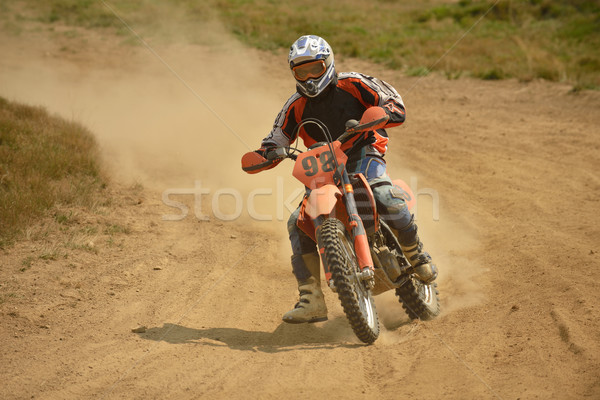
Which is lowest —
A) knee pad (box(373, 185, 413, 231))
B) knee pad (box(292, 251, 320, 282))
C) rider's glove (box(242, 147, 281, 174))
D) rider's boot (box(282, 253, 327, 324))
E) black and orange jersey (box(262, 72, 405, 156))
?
rider's boot (box(282, 253, 327, 324))

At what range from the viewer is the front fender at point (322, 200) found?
189 inches

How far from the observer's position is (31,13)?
83.9ft

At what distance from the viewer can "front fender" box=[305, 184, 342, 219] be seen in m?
4.80

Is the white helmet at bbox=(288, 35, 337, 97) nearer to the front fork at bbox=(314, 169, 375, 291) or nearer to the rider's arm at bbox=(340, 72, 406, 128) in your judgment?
the rider's arm at bbox=(340, 72, 406, 128)

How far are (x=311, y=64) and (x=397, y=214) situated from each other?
1453 millimetres

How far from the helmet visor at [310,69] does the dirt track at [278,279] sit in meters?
2.22

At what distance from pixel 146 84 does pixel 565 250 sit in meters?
13.0

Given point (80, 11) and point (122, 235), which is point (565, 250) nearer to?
point (122, 235)

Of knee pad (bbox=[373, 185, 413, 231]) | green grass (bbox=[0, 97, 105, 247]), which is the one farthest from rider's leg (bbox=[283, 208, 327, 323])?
A: green grass (bbox=[0, 97, 105, 247])

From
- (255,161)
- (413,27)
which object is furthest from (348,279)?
(413,27)

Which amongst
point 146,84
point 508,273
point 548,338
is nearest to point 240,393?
point 548,338

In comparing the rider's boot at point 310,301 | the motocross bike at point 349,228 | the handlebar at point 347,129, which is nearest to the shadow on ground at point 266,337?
the rider's boot at point 310,301

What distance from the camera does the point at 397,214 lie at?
5375 mm

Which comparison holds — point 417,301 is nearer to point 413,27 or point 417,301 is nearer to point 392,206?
point 392,206
